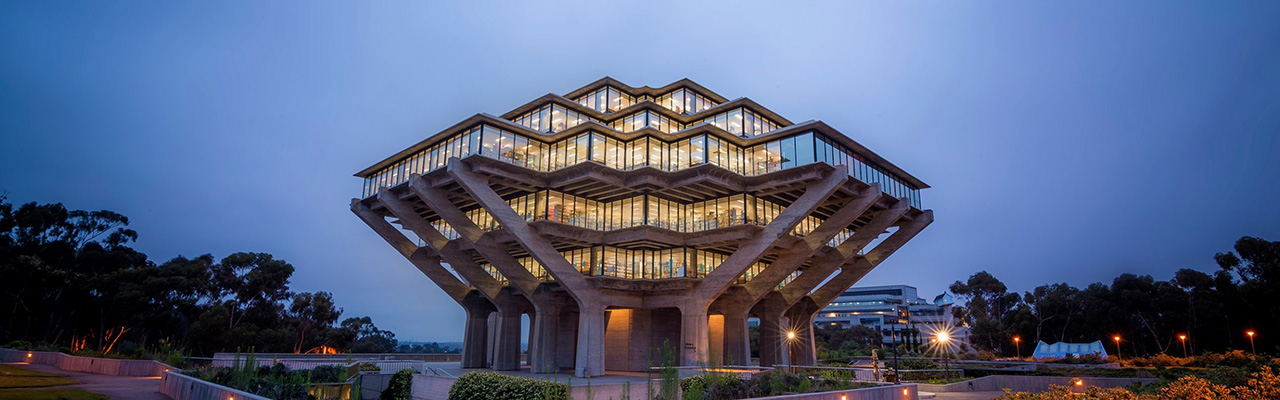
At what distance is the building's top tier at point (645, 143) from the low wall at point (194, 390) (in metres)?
16.7

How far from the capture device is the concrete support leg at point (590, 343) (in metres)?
33.8

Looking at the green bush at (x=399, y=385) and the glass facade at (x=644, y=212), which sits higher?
the glass facade at (x=644, y=212)

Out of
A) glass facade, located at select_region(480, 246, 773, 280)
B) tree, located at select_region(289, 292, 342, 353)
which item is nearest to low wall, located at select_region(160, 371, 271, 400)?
glass facade, located at select_region(480, 246, 773, 280)

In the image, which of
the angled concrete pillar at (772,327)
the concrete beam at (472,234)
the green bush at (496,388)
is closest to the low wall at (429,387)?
the green bush at (496,388)

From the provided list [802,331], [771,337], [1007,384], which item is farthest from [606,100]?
[1007,384]

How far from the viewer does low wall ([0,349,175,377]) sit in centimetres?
2444

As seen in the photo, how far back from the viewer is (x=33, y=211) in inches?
1882

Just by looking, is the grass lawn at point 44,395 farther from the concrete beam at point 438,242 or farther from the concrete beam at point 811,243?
the concrete beam at point 811,243

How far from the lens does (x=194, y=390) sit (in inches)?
536

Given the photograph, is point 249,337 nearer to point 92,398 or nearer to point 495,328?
point 495,328

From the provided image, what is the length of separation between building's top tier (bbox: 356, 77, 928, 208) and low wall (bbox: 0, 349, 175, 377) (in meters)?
14.7

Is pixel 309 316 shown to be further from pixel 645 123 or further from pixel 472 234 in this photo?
pixel 645 123

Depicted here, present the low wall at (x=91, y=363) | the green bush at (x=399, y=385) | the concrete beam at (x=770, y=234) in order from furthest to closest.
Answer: the concrete beam at (x=770, y=234), the green bush at (x=399, y=385), the low wall at (x=91, y=363)

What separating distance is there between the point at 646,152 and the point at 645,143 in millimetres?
540
